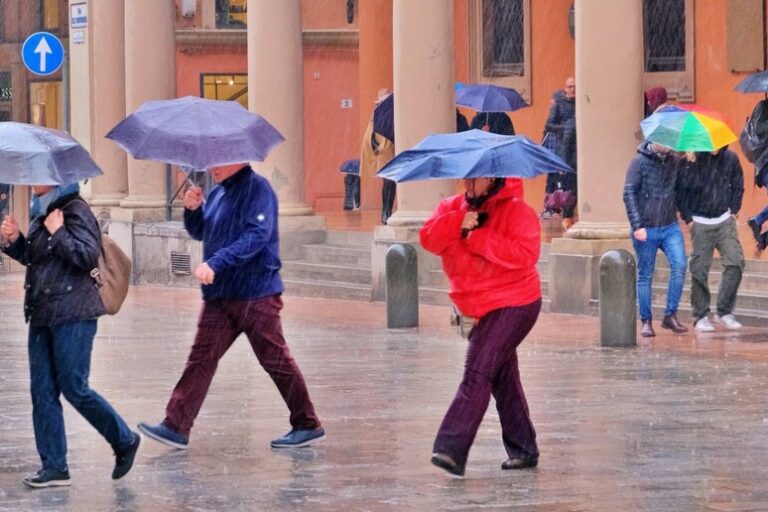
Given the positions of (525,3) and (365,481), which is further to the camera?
(525,3)

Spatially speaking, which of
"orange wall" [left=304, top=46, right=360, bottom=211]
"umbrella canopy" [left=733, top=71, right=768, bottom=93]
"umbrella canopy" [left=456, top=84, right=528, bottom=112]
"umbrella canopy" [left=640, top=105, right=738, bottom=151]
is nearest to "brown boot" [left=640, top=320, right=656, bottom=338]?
"umbrella canopy" [left=640, top=105, right=738, bottom=151]

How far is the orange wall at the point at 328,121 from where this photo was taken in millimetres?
33812

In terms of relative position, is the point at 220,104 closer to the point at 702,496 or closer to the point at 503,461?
the point at 503,461

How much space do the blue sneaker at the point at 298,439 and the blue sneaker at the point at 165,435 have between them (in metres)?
0.51

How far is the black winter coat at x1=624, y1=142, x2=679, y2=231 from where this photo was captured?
15875 millimetres

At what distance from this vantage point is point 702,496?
28.6 feet

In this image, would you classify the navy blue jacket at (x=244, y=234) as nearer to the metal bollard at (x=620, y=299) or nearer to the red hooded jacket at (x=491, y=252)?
the red hooded jacket at (x=491, y=252)

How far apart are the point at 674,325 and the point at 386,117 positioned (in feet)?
24.0

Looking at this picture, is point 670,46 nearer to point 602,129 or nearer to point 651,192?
point 602,129

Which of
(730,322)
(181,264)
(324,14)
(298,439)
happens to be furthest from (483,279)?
(324,14)

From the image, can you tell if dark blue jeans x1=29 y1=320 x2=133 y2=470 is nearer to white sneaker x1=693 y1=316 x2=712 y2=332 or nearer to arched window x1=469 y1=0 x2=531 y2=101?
white sneaker x1=693 y1=316 x2=712 y2=332

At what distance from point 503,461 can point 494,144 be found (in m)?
1.65

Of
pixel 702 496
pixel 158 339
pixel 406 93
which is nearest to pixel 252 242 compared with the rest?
pixel 702 496

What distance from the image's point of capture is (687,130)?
15.4 m
